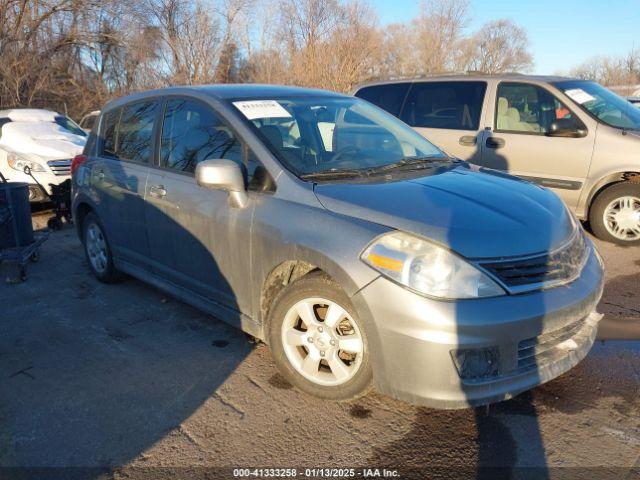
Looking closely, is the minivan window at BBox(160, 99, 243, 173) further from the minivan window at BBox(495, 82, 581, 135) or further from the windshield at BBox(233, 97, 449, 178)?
the minivan window at BBox(495, 82, 581, 135)

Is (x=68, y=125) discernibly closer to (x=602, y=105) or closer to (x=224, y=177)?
(x=224, y=177)

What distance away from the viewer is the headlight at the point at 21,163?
7.91m

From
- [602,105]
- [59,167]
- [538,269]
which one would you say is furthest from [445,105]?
[59,167]

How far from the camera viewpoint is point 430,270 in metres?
2.54

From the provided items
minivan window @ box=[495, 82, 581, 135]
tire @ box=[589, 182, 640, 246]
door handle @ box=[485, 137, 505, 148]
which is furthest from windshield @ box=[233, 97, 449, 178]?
tire @ box=[589, 182, 640, 246]

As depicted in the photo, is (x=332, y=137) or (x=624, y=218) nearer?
(x=332, y=137)

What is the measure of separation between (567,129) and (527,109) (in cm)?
56

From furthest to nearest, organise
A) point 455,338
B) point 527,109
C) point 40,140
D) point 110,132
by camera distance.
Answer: point 40,140
point 527,109
point 110,132
point 455,338

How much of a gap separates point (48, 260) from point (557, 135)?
233 inches

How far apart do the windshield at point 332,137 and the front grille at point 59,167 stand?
5.42 meters

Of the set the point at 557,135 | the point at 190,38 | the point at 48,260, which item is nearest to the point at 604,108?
the point at 557,135

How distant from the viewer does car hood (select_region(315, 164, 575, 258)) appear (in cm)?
262

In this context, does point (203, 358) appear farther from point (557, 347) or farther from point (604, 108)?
point (604, 108)

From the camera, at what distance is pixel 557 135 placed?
6.12 meters
